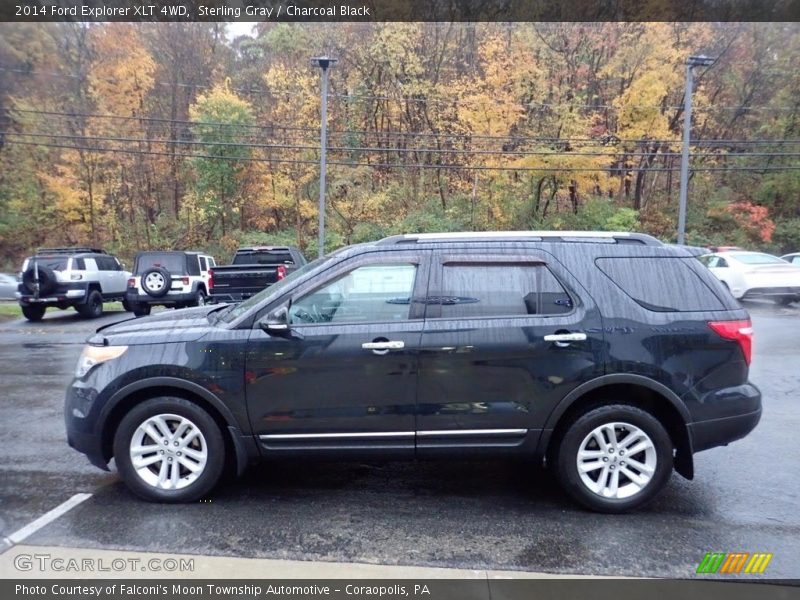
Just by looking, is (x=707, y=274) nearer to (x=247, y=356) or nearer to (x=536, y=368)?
(x=536, y=368)

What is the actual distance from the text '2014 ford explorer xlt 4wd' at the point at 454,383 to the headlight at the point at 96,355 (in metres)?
0.01

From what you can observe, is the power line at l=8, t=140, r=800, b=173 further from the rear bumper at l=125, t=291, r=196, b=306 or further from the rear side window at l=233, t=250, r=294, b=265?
the rear side window at l=233, t=250, r=294, b=265

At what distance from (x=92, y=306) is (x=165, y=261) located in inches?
115

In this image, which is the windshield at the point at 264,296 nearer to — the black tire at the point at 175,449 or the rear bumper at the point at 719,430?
the black tire at the point at 175,449

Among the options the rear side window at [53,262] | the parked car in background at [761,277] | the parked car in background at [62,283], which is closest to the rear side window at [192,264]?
the parked car in background at [62,283]

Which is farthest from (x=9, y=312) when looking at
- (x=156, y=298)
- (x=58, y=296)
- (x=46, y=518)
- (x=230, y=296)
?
(x=46, y=518)

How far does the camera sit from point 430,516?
372 cm

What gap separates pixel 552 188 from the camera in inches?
961

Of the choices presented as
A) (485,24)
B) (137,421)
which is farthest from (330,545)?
(485,24)

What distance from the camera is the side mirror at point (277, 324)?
12.4ft

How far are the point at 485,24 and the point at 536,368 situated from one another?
1090 inches

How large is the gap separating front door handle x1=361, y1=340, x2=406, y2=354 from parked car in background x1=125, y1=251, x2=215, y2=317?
12051 mm

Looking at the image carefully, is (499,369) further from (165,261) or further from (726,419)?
(165,261)

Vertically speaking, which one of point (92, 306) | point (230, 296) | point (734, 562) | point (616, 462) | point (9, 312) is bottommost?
point (9, 312)
